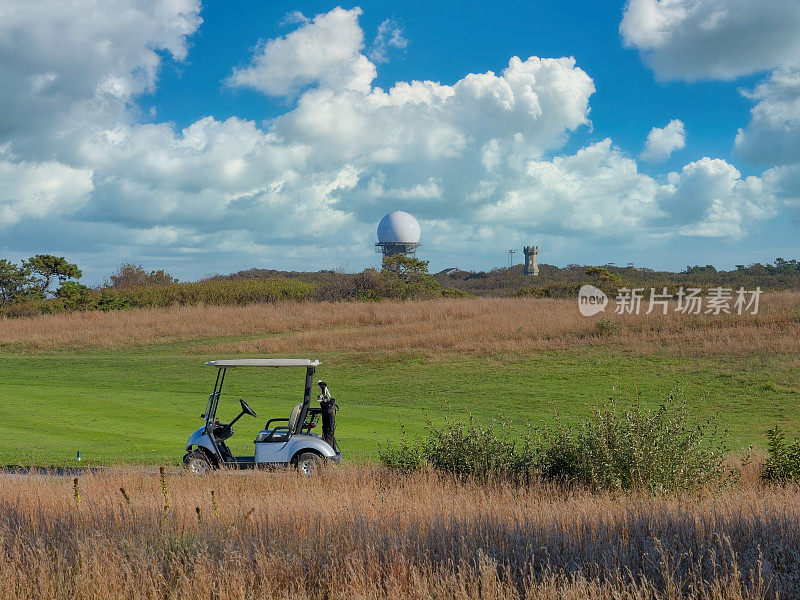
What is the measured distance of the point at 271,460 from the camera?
12641 millimetres

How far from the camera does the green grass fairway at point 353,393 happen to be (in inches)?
710

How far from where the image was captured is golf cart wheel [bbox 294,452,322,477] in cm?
1238

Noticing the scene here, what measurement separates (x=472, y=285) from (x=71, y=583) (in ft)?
378

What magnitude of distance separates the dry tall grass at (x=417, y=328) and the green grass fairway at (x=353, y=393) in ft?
6.57

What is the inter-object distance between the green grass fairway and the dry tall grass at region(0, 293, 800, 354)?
6.57 ft

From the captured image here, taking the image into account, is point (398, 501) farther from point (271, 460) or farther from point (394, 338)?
point (394, 338)

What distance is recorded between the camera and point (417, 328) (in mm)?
43156

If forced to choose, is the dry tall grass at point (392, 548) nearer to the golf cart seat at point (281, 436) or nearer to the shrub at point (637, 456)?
the shrub at point (637, 456)

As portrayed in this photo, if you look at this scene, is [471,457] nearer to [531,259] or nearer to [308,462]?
[308,462]

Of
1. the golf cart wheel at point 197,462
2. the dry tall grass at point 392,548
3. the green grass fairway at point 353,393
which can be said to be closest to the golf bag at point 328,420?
the golf cart wheel at point 197,462

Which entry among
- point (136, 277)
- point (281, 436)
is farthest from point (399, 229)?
point (281, 436)

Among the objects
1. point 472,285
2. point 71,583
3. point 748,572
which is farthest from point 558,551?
point 472,285

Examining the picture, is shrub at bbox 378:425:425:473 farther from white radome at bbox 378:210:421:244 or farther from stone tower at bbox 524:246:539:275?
stone tower at bbox 524:246:539:275

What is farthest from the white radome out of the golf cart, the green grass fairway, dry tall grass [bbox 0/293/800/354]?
the golf cart
